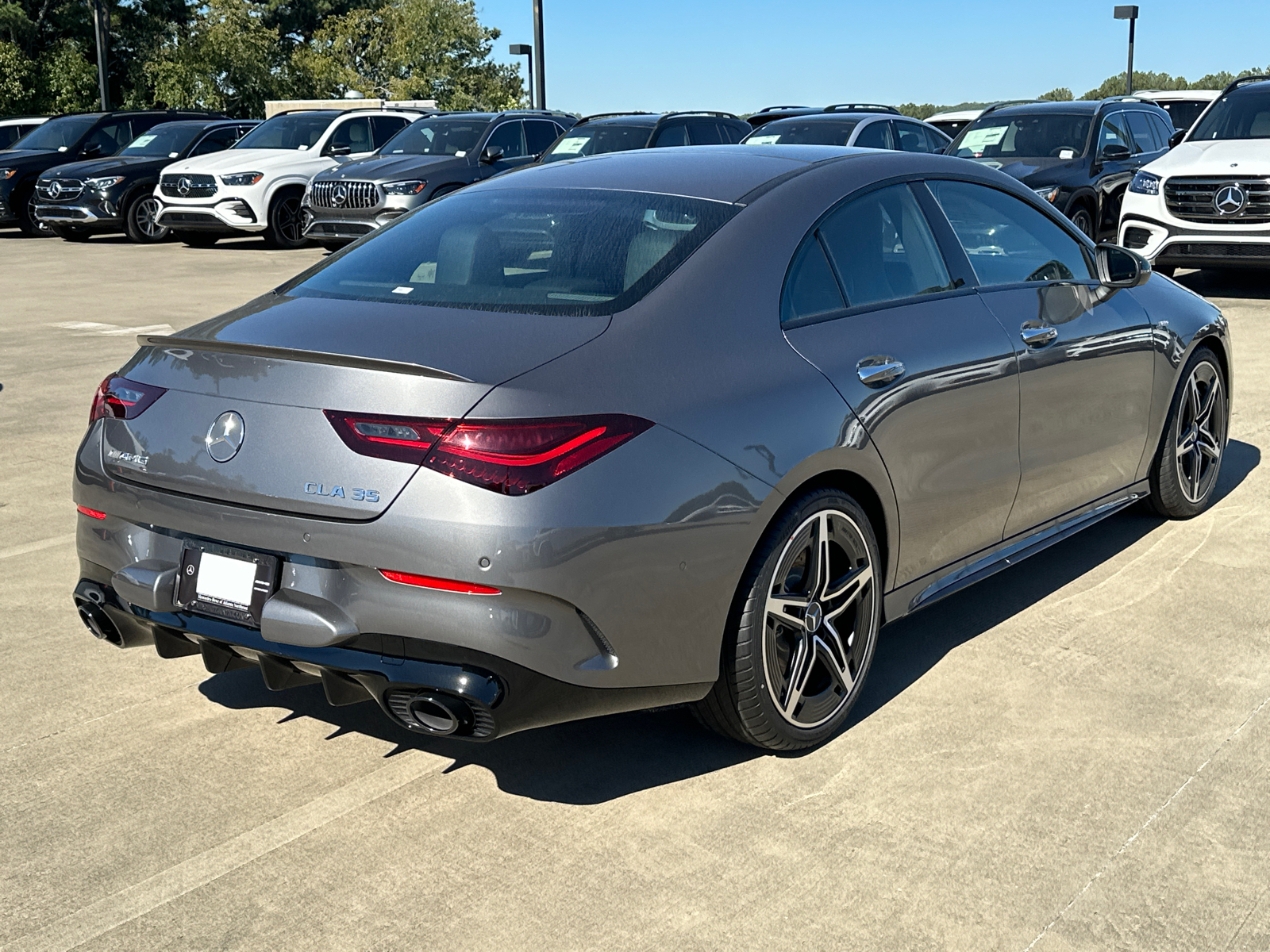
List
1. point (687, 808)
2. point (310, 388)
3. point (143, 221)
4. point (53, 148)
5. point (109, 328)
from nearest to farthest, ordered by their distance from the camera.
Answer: point (310, 388) < point (687, 808) < point (109, 328) < point (143, 221) < point (53, 148)

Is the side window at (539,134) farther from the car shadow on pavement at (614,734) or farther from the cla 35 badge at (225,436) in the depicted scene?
the cla 35 badge at (225,436)

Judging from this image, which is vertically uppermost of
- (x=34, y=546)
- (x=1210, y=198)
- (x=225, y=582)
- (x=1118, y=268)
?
(x=1118, y=268)

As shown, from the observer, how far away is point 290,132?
2086 centimetres

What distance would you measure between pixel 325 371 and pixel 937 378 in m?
1.81

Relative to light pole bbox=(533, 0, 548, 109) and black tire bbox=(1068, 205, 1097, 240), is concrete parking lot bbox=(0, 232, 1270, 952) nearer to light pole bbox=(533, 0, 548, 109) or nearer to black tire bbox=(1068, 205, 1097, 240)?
black tire bbox=(1068, 205, 1097, 240)

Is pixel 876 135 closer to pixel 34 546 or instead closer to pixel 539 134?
pixel 539 134

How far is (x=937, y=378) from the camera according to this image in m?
4.10

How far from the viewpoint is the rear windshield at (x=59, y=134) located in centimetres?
2316

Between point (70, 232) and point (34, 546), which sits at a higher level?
point (34, 546)

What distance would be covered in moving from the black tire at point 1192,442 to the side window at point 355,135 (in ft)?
54.6

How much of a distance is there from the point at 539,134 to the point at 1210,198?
32.0 feet

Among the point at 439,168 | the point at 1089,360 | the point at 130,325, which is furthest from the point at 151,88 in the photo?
the point at 1089,360

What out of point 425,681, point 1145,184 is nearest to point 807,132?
point 1145,184

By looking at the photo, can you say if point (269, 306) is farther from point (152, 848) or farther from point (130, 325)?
point (130, 325)
